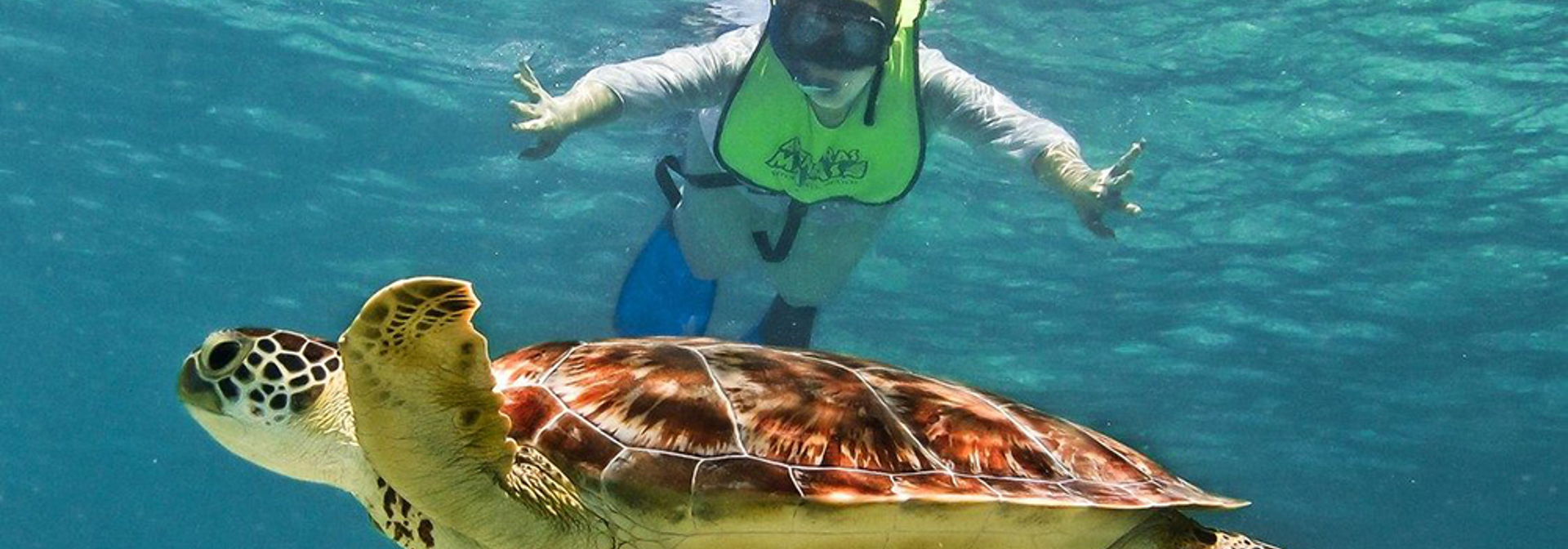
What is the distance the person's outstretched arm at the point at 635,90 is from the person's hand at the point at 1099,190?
88.0 inches

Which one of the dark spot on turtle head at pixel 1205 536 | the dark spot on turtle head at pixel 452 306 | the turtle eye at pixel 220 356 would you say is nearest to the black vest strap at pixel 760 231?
the dark spot on turtle head at pixel 1205 536

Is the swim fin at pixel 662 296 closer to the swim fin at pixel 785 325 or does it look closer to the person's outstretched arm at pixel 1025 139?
the swim fin at pixel 785 325

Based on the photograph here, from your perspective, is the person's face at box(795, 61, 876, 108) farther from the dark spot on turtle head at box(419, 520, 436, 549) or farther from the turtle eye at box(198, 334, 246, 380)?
the turtle eye at box(198, 334, 246, 380)

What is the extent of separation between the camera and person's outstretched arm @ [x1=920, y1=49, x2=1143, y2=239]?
20.4 ft

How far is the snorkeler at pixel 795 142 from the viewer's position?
21.8 ft

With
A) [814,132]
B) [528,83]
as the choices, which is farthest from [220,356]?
[814,132]

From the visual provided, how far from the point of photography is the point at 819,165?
23.8 feet

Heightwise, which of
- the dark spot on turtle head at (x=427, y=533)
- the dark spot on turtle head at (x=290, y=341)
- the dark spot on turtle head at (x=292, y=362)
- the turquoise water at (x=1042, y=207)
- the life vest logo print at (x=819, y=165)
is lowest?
the turquoise water at (x=1042, y=207)

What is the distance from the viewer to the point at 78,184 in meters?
24.4

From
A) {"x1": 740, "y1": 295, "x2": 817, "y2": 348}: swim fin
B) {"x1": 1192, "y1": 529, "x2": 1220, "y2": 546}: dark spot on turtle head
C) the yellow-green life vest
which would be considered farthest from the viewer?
{"x1": 740, "y1": 295, "x2": 817, "y2": 348}: swim fin

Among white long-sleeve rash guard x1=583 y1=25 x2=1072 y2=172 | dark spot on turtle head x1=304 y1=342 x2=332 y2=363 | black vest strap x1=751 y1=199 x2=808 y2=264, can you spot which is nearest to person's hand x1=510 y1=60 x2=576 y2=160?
white long-sleeve rash guard x1=583 y1=25 x2=1072 y2=172

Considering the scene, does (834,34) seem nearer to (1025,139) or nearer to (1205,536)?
(1025,139)

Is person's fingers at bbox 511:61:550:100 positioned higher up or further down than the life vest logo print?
higher up

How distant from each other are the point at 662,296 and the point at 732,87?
5.16 feet
